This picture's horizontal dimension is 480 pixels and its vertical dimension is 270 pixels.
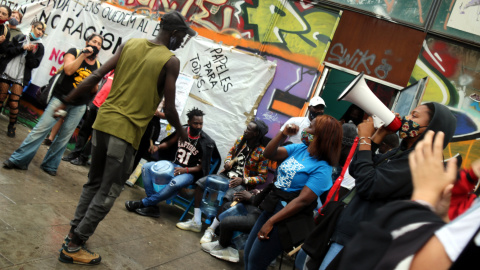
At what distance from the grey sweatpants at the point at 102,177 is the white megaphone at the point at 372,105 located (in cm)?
184

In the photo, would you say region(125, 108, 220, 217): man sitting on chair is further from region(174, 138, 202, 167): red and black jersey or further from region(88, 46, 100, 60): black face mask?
region(88, 46, 100, 60): black face mask

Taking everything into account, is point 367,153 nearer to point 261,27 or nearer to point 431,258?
point 431,258

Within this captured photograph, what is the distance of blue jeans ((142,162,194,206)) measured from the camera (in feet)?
17.7

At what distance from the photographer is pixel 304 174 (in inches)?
134

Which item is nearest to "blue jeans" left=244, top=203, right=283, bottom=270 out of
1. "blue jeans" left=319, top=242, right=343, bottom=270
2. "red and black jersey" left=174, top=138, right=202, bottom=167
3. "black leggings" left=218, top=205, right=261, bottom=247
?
"blue jeans" left=319, top=242, right=343, bottom=270

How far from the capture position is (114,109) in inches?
123

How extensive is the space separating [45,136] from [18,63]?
2.09 metres

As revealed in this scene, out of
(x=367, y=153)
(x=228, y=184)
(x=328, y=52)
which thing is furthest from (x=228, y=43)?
(x=367, y=153)

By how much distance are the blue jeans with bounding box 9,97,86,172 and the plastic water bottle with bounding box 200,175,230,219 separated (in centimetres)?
215

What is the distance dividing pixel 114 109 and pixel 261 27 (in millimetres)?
4455

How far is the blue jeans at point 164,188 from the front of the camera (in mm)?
5383

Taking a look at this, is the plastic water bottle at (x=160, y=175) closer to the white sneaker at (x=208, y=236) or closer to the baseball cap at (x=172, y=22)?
the white sneaker at (x=208, y=236)

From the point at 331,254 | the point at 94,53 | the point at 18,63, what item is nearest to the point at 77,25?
the point at 18,63

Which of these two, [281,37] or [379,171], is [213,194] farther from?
[379,171]
